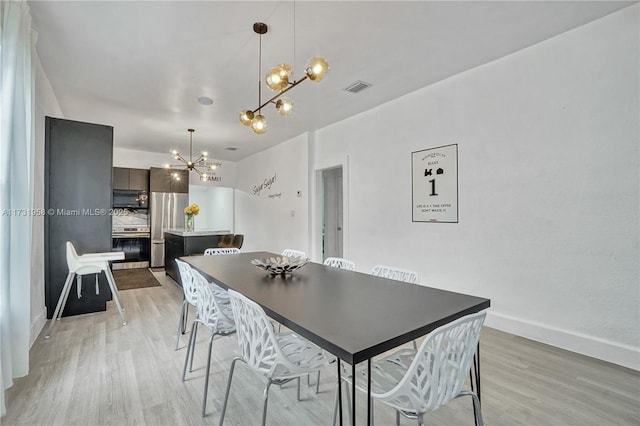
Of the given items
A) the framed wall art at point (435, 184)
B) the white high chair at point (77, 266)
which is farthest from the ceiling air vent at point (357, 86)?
the white high chair at point (77, 266)

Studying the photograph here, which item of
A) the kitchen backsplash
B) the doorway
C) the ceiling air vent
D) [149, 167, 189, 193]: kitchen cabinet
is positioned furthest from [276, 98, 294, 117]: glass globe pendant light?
the kitchen backsplash

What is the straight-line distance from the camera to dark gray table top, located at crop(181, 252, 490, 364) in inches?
43.6

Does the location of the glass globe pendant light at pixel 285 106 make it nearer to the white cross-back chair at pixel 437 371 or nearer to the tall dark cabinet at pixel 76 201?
the white cross-back chair at pixel 437 371

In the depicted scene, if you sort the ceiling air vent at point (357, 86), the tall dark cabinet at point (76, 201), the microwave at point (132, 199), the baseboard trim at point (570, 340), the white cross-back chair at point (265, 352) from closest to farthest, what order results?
the white cross-back chair at point (265, 352), the baseboard trim at point (570, 340), the tall dark cabinet at point (76, 201), the ceiling air vent at point (357, 86), the microwave at point (132, 199)

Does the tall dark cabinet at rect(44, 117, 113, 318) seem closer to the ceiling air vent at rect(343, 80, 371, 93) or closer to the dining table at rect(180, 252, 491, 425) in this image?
the dining table at rect(180, 252, 491, 425)

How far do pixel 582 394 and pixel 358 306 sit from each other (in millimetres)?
1794

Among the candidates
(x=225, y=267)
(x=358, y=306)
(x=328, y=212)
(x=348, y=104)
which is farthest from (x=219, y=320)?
(x=328, y=212)

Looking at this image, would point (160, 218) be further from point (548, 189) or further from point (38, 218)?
point (548, 189)

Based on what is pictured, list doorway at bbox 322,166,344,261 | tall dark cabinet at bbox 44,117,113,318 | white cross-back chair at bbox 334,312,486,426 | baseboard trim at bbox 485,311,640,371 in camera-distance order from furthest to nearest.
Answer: doorway at bbox 322,166,344,261 < tall dark cabinet at bbox 44,117,113,318 < baseboard trim at bbox 485,311,640,371 < white cross-back chair at bbox 334,312,486,426

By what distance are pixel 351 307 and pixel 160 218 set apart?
6795 mm

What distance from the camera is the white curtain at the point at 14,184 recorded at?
74.6 inches

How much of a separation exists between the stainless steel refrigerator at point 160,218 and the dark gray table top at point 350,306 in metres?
5.47

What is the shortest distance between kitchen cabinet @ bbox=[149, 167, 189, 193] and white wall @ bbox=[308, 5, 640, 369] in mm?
5615

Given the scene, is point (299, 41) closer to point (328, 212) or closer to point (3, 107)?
point (3, 107)
